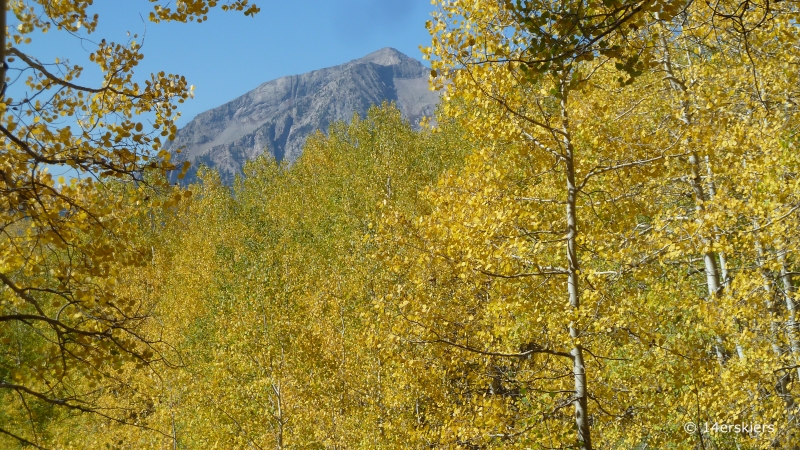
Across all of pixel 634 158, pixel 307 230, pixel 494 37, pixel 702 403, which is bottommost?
pixel 702 403

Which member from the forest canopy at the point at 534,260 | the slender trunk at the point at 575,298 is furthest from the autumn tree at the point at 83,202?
the slender trunk at the point at 575,298

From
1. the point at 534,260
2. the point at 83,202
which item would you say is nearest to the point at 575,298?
the point at 534,260

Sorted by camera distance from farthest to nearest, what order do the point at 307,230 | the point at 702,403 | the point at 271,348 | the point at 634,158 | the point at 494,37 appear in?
the point at 307,230 → the point at 271,348 → the point at 702,403 → the point at 634,158 → the point at 494,37

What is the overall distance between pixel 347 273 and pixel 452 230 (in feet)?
40.0

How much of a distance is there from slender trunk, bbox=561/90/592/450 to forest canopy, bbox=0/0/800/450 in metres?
0.02

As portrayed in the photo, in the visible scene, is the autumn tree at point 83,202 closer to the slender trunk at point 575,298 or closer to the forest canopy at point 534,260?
the forest canopy at point 534,260

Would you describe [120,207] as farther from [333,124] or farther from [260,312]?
[333,124]

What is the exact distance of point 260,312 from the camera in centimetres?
1420

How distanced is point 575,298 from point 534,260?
57 centimetres

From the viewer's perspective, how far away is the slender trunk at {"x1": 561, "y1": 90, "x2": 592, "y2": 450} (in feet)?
18.6

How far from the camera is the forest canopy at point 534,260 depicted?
3992 millimetres

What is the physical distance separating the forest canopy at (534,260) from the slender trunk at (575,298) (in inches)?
0.9

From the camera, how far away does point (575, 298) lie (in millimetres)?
5914

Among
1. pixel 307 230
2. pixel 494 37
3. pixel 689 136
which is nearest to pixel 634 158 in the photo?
pixel 689 136
